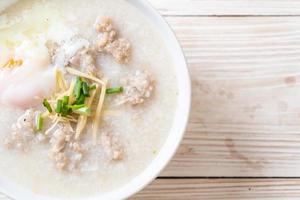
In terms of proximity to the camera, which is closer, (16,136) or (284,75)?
(16,136)

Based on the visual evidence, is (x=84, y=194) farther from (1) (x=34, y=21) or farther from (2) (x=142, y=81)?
(1) (x=34, y=21)

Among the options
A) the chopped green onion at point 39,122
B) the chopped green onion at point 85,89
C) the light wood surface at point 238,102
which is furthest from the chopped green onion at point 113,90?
the light wood surface at point 238,102

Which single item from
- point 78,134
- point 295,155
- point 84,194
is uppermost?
point 78,134

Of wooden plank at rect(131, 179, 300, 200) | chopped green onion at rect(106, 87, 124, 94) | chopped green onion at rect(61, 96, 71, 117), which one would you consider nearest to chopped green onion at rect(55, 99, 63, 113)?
chopped green onion at rect(61, 96, 71, 117)

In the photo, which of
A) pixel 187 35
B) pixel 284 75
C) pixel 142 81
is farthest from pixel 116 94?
pixel 284 75

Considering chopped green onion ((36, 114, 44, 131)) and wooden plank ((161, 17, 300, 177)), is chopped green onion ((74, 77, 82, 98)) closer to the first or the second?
chopped green onion ((36, 114, 44, 131))
